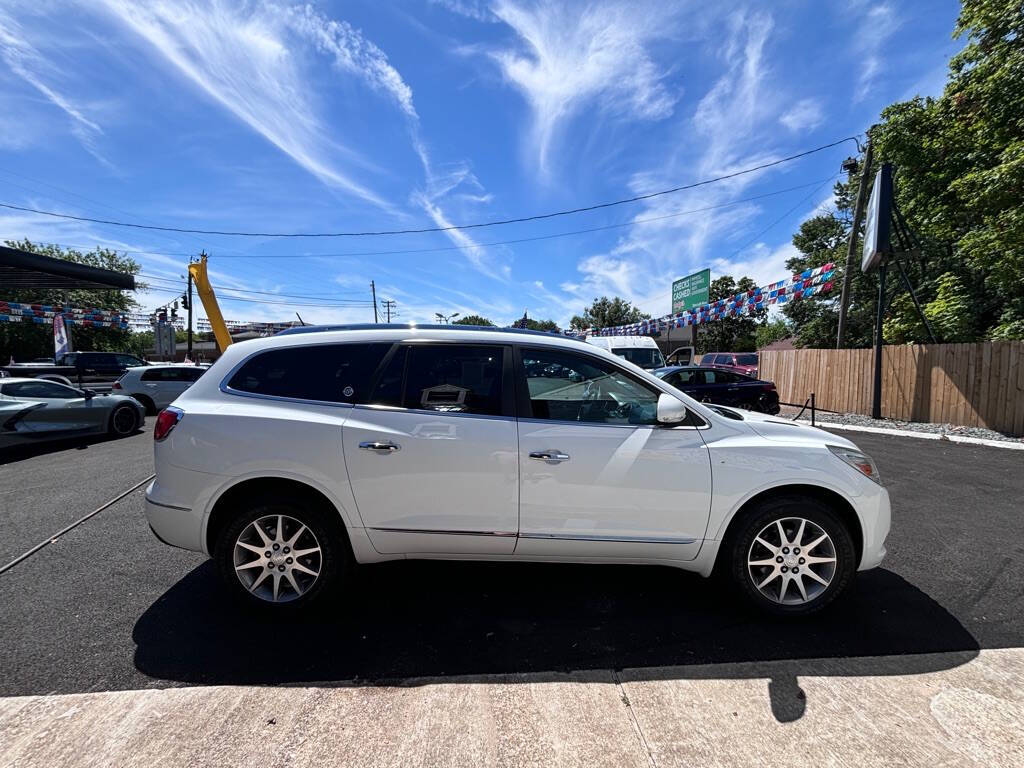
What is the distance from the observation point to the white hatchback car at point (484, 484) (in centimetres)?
267

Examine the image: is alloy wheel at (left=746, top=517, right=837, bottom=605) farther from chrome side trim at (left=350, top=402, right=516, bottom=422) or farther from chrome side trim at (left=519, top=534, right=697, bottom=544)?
chrome side trim at (left=350, top=402, right=516, bottom=422)

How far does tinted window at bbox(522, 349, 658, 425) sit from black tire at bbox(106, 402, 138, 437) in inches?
395

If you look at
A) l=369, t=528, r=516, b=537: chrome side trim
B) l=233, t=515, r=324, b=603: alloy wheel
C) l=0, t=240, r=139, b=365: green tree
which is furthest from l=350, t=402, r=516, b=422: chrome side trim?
l=0, t=240, r=139, b=365: green tree

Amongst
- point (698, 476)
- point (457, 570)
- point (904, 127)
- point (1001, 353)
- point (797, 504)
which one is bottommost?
point (457, 570)

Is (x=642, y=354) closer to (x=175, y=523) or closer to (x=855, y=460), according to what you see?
(x=855, y=460)

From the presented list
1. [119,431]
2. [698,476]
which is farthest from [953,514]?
[119,431]

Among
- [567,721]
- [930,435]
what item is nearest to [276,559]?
[567,721]

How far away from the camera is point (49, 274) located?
9.23 meters

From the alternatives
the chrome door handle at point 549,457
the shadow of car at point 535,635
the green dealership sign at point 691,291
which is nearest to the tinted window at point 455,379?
the chrome door handle at point 549,457

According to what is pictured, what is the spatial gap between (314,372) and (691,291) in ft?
78.3

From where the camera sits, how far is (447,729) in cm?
195

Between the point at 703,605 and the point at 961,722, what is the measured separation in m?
1.18

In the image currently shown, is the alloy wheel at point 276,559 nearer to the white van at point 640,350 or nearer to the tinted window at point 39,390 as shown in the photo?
the tinted window at point 39,390

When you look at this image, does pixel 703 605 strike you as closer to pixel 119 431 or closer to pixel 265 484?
pixel 265 484
